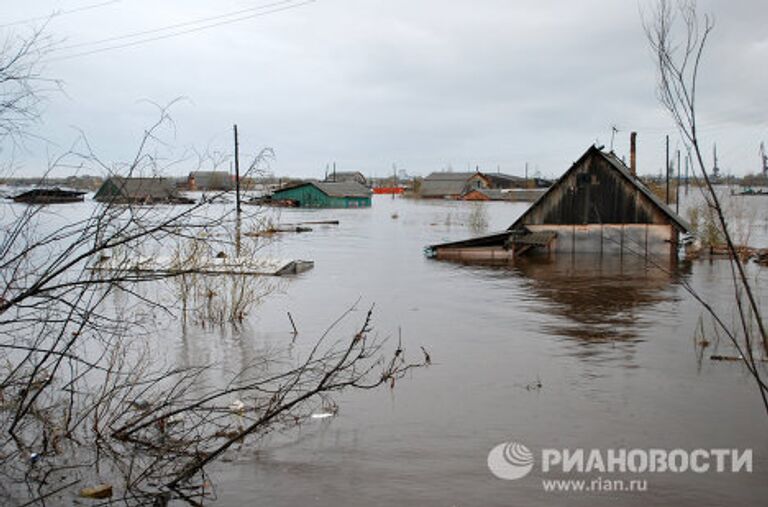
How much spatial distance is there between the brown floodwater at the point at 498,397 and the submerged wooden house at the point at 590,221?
7964mm

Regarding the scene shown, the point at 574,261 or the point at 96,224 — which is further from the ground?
the point at 96,224

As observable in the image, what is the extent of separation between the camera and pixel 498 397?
1213 cm

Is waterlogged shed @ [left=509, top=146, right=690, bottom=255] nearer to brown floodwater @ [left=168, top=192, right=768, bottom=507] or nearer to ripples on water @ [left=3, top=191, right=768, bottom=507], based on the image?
ripples on water @ [left=3, top=191, right=768, bottom=507]

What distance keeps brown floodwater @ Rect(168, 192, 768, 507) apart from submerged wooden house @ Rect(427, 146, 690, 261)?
7.96m

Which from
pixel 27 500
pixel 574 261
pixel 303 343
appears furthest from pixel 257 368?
pixel 574 261

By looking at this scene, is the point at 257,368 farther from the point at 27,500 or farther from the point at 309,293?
the point at 309,293

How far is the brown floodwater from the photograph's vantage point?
8.73m

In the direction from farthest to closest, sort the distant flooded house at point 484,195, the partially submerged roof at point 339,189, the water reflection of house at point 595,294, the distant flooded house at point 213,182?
the distant flooded house at point 484,195, the partially submerged roof at point 339,189, the water reflection of house at point 595,294, the distant flooded house at point 213,182

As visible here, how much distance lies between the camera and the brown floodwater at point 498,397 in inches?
344

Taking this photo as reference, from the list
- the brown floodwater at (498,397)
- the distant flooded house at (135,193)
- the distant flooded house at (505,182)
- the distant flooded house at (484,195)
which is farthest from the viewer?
the distant flooded house at (505,182)

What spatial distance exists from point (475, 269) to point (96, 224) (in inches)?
998

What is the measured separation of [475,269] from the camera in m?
31.2

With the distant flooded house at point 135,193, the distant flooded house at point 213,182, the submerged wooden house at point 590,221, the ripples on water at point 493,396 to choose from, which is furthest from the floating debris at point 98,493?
the submerged wooden house at point 590,221

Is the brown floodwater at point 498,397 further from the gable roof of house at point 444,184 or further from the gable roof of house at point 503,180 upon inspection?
the gable roof of house at point 503,180
